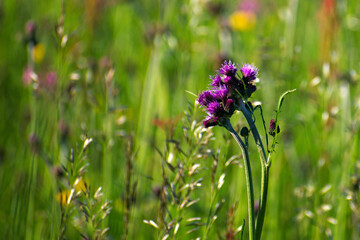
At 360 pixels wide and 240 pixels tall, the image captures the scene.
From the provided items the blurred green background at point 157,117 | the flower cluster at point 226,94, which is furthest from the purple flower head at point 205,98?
the blurred green background at point 157,117

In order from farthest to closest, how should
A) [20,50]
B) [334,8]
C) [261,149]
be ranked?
[20,50] → [334,8] → [261,149]

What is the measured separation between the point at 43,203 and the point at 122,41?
5.79ft

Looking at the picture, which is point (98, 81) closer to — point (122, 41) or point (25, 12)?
point (122, 41)

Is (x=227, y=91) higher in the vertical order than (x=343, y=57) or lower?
lower

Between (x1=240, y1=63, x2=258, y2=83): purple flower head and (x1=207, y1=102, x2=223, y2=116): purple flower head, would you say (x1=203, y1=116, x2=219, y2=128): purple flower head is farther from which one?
(x1=240, y1=63, x2=258, y2=83): purple flower head

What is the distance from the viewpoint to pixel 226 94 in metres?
0.80

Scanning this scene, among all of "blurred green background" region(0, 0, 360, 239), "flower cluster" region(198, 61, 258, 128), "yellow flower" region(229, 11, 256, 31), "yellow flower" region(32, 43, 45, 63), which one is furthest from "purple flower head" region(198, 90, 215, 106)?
"yellow flower" region(229, 11, 256, 31)

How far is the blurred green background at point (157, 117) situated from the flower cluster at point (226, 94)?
0.69ft

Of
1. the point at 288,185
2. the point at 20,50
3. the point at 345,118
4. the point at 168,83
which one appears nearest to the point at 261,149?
the point at 345,118

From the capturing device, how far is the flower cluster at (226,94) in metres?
0.79

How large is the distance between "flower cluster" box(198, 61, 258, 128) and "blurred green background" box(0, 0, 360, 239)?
21 centimetres

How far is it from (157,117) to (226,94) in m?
1.34

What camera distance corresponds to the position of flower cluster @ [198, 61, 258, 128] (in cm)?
→ 79

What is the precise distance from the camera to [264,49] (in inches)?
79.1
